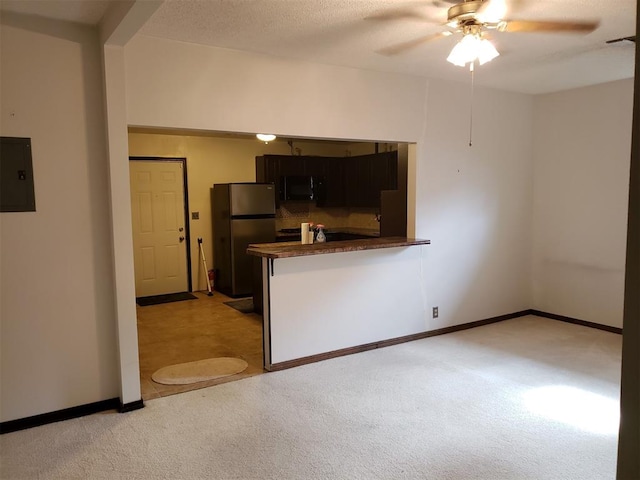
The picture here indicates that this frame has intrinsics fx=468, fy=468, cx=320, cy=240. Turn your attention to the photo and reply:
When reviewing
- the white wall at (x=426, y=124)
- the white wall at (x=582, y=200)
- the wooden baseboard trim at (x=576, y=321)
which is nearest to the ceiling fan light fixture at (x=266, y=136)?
the white wall at (x=426, y=124)

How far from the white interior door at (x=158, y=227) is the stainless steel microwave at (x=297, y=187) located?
59.0 inches

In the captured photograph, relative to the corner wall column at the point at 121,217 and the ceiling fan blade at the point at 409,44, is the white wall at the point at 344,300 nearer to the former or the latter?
the corner wall column at the point at 121,217

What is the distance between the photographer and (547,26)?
3.04 m

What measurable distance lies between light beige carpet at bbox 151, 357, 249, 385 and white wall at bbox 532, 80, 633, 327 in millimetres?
3664

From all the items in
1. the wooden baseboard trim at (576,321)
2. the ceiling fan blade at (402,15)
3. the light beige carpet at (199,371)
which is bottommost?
the light beige carpet at (199,371)

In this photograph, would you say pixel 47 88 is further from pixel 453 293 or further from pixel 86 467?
pixel 453 293

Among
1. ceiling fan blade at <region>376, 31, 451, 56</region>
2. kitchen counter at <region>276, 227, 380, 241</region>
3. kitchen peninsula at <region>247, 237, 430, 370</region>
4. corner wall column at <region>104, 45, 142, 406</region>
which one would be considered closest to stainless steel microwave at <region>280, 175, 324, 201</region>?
kitchen counter at <region>276, 227, 380, 241</region>

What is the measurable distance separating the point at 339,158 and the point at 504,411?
16.7 ft

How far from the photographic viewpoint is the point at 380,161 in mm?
6629

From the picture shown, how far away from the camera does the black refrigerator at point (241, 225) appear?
258 inches

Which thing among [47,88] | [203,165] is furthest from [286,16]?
[203,165]

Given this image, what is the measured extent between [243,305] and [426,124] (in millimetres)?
3311

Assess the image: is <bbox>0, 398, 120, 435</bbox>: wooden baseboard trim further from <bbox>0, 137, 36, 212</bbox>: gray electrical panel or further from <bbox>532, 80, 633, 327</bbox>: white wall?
<bbox>532, 80, 633, 327</bbox>: white wall

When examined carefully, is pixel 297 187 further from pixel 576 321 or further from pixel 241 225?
pixel 576 321
